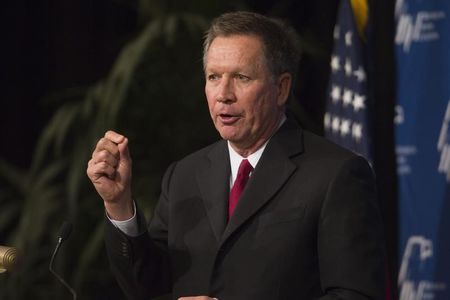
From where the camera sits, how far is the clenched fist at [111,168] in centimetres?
221

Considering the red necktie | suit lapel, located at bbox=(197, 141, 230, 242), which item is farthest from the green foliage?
the red necktie

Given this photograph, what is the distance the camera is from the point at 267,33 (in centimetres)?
Answer: 230

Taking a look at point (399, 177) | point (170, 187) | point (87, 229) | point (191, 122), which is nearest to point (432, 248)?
point (399, 177)

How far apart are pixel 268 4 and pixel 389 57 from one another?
64.2 inches

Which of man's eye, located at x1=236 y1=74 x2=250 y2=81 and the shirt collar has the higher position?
man's eye, located at x1=236 y1=74 x2=250 y2=81

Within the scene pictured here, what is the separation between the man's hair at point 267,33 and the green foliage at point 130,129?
176 centimetres

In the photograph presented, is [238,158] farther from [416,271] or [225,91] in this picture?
[416,271]

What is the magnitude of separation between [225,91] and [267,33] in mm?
179

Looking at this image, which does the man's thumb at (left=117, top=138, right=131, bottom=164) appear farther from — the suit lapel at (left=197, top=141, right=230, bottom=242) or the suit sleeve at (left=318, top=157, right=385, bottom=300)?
the suit sleeve at (left=318, top=157, right=385, bottom=300)

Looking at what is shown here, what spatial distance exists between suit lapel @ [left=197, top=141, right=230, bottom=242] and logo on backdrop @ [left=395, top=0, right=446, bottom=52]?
101 centimetres

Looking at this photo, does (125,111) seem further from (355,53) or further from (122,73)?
(355,53)

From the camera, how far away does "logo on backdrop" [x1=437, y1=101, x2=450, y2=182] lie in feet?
10.0

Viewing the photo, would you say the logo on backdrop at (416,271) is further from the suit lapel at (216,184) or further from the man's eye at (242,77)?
the man's eye at (242,77)

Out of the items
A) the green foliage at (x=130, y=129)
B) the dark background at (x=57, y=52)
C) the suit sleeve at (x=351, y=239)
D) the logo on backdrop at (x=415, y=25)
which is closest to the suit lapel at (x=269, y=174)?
the suit sleeve at (x=351, y=239)
